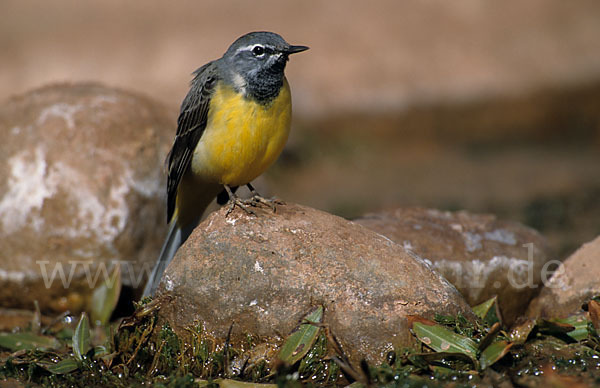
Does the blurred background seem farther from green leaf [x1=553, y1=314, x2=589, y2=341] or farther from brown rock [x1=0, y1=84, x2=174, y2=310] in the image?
green leaf [x1=553, y1=314, x2=589, y2=341]

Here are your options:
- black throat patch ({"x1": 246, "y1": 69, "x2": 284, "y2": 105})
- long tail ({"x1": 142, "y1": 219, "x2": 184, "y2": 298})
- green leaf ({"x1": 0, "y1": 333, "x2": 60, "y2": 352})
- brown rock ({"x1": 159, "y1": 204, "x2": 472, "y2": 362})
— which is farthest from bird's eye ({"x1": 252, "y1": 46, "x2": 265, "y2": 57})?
green leaf ({"x1": 0, "y1": 333, "x2": 60, "y2": 352})

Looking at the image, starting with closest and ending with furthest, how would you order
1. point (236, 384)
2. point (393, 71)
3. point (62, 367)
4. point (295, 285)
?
point (236, 384)
point (295, 285)
point (62, 367)
point (393, 71)

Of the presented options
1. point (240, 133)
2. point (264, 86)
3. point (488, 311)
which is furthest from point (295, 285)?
point (488, 311)

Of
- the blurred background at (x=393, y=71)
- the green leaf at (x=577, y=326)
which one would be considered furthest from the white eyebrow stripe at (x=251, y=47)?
the blurred background at (x=393, y=71)

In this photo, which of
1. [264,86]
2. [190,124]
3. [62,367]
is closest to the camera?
[62,367]

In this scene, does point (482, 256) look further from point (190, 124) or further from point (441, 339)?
point (190, 124)

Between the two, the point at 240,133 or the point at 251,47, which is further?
the point at 251,47

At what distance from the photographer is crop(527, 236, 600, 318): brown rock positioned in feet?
18.6

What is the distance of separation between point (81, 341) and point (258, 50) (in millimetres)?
2527

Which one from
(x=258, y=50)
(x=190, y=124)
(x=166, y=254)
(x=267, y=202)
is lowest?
(x=166, y=254)

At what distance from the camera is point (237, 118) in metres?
5.32

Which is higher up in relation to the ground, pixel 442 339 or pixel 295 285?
pixel 295 285

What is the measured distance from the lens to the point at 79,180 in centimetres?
702

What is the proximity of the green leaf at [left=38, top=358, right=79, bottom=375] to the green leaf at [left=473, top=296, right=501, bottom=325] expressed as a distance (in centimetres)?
296
